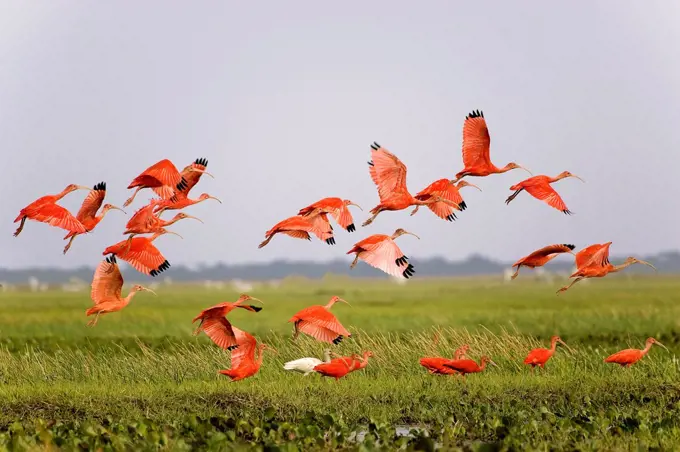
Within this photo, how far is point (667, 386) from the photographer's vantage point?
14.5m

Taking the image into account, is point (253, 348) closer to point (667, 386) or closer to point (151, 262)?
point (151, 262)

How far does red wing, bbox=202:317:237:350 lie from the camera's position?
42.3 ft

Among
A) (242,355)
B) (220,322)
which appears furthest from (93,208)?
(242,355)

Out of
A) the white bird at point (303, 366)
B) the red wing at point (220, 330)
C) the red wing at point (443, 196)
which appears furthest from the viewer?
the white bird at point (303, 366)

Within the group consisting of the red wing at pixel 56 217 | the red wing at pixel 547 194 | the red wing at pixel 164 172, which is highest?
the red wing at pixel 164 172

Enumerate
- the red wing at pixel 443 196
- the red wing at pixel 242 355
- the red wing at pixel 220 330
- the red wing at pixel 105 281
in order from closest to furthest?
the red wing at pixel 443 196, the red wing at pixel 105 281, the red wing at pixel 220 330, the red wing at pixel 242 355

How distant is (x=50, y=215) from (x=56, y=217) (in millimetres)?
64

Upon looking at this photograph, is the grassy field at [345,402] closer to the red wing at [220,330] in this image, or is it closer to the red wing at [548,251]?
the red wing at [220,330]

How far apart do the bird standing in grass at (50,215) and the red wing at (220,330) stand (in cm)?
198

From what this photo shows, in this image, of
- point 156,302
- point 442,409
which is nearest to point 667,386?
point 442,409

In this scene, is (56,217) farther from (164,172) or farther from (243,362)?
(243,362)

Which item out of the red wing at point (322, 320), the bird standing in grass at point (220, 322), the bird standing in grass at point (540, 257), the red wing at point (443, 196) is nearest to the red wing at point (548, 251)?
the bird standing in grass at point (540, 257)

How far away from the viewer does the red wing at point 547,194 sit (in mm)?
11859

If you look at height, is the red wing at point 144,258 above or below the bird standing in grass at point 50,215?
below
